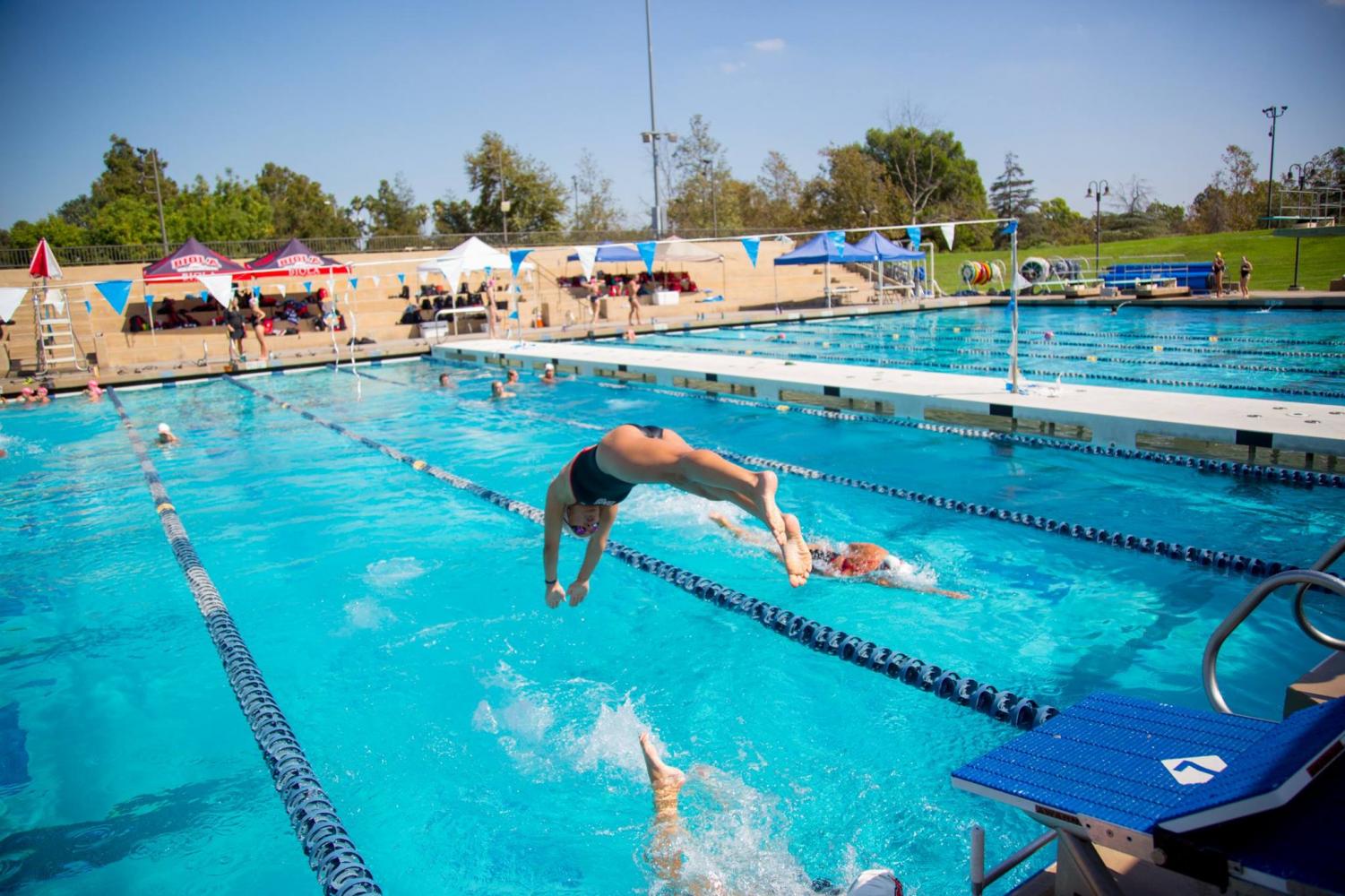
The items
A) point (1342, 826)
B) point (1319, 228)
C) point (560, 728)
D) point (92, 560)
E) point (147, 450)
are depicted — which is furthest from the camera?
point (1319, 228)

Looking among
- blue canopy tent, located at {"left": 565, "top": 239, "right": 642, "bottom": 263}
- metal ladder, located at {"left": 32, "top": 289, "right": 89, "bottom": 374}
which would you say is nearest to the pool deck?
blue canopy tent, located at {"left": 565, "top": 239, "right": 642, "bottom": 263}

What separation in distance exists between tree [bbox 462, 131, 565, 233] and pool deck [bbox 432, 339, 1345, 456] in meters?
31.1

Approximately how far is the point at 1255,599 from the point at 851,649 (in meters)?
2.53

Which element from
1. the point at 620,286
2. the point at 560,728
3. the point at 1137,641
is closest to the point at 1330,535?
the point at 1137,641

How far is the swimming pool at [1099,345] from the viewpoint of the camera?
490 inches

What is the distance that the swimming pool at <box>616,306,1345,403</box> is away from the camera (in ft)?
40.9

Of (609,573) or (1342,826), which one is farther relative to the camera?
(609,573)

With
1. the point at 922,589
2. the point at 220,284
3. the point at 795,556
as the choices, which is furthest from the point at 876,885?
the point at 220,284

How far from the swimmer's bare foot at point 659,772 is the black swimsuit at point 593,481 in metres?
1.03

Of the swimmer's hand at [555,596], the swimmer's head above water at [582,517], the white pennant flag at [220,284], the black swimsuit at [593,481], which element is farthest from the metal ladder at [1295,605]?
the white pennant flag at [220,284]

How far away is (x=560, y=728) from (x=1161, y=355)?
44.4 feet

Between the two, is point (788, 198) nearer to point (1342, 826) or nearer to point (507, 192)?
point (507, 192)

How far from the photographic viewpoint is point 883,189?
4772cm

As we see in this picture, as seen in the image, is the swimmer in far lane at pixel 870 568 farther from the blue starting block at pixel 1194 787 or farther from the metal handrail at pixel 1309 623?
the blue starting block at pixel 1194 787
